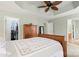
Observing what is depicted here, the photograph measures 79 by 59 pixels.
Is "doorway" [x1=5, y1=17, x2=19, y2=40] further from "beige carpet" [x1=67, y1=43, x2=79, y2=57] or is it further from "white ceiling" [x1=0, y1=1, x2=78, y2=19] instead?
"beige carpet" [x1=67, y1=43, x2=79, y2=57]

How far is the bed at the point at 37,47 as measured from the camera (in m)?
1.59

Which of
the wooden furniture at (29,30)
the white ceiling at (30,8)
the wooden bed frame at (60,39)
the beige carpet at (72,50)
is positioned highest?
the white ceiling at (30,8)

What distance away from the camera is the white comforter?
1591 millimetres

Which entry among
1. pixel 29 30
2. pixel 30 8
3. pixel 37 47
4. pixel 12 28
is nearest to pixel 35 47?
pixel 37 47

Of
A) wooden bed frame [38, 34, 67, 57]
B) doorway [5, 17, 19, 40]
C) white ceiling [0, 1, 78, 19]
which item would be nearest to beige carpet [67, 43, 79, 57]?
wooden bed frame [38, 34, 67, 57]

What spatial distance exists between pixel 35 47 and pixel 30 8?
597 millimetres

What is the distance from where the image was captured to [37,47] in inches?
66.2

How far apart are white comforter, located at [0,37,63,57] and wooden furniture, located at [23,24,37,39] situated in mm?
66

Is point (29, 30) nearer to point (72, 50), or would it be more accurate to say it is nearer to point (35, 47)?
point (35, 47)

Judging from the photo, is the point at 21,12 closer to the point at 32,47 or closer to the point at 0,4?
the point at 0,4

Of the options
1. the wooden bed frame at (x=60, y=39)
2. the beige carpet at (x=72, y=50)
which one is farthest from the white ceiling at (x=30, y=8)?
the beige carpet at (x=72, y=50)

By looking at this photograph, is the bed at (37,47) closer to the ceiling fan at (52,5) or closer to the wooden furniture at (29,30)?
the wooden furniture at (29,30)

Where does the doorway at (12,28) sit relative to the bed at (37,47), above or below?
above

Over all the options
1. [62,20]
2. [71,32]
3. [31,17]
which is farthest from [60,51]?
[31,17]
